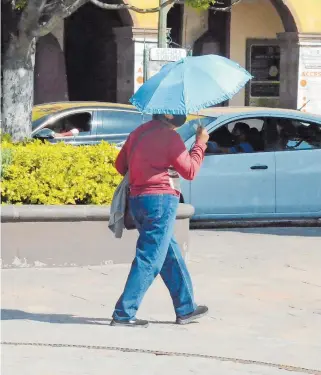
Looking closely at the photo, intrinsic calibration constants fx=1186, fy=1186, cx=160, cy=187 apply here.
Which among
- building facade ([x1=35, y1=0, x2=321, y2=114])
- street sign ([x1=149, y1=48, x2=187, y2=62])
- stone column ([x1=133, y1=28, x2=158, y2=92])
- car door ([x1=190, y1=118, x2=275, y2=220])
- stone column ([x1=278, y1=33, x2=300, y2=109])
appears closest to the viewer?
car door ([x1=190, y1=118, x2=275, y2=220])

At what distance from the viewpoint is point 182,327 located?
8.27m

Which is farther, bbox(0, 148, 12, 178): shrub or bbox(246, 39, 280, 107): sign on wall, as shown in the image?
bbox(246, 39, 280, 107): sign on wall

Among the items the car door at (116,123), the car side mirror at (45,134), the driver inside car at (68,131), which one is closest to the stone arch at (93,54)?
the car door at (116,123)

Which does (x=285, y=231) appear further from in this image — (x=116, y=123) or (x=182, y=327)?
(x=182, y=327)

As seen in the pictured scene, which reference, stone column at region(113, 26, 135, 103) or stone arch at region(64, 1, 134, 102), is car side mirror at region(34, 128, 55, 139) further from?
stone arch at region(64, 1, 134, 102)

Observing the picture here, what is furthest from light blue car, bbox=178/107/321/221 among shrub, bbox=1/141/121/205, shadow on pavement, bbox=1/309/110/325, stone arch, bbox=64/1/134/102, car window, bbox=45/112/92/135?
stone arch, bbox=64/1/134/102

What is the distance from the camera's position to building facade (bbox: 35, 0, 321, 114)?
25859 millimetres

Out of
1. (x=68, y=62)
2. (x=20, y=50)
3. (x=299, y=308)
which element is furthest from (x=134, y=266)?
(x=68, y=62)

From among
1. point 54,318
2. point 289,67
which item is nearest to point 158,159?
point 54,318

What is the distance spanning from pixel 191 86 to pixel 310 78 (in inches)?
756

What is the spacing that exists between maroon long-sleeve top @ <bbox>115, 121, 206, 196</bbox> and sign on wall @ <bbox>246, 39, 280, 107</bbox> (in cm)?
2119

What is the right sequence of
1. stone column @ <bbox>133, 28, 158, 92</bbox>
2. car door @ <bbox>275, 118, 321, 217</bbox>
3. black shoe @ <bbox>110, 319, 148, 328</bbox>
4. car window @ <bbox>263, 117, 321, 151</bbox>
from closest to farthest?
black shoe @ <bbox>110, 319, 148, 328</bbox> → car door @ <bbox>275, 118, 321, 217</bbox> → car window @ <bbox>263, 117, 321, 151</bbox> → stone column @ <bbox>133, 28, 158, 92</bbox>

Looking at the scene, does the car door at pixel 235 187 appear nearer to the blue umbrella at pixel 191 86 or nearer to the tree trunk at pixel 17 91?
the tree trunk at pixel 17 91

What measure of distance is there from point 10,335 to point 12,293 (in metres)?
1.61
